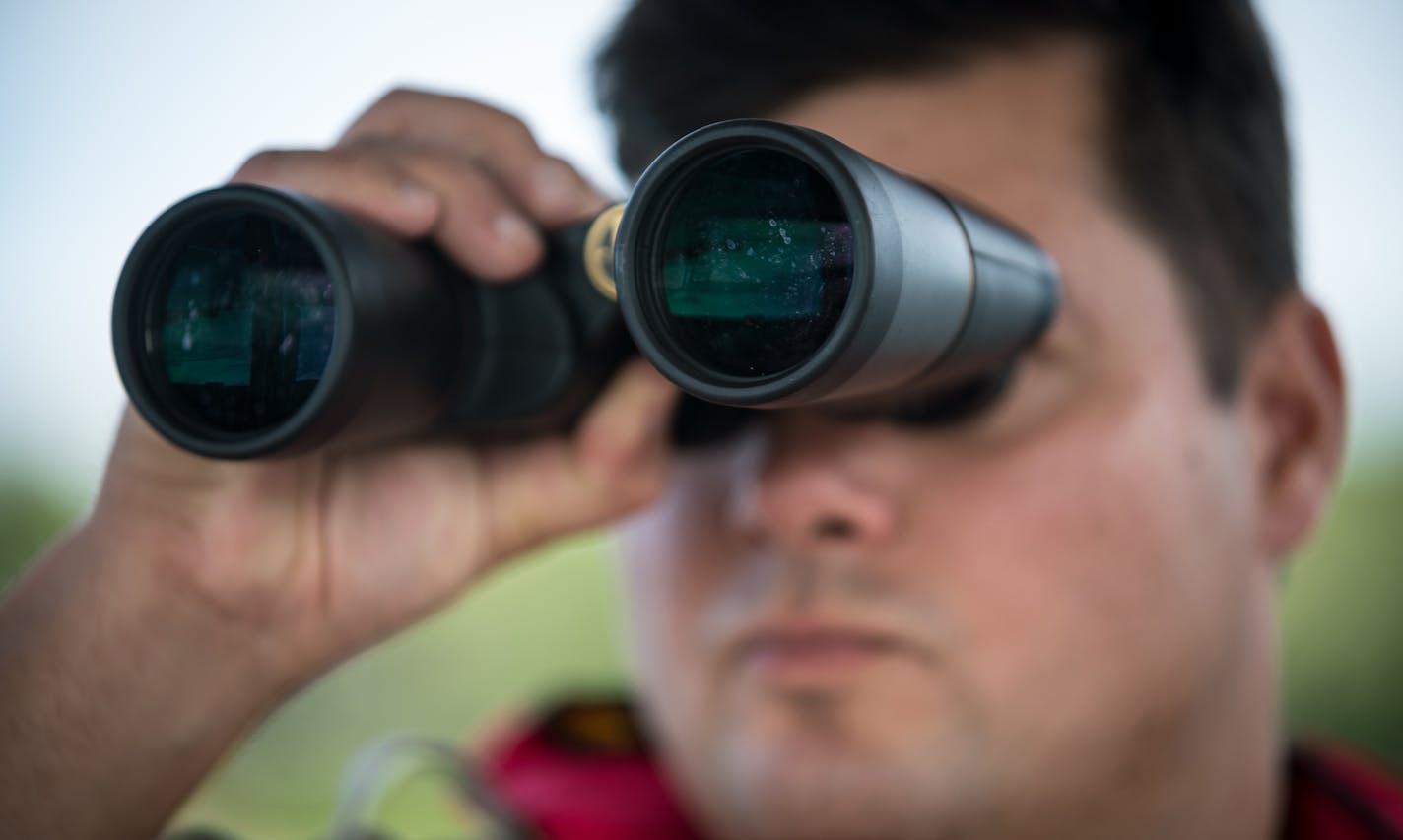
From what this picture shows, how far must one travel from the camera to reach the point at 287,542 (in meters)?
0.79

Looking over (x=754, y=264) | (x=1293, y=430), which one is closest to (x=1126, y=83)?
(x=1293, y=430)

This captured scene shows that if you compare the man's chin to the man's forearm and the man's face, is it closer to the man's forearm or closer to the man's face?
the man's face

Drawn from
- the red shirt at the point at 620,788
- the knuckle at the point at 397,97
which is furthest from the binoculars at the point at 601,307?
the red shirt at the point at 620,788

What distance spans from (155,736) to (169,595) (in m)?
0.09

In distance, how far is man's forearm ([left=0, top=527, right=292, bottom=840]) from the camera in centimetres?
69

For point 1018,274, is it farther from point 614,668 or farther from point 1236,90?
point 614,668

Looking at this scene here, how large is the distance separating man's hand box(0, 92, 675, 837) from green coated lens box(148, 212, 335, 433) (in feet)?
0.24

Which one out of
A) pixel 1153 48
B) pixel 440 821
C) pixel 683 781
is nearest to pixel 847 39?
pixel 1153 48

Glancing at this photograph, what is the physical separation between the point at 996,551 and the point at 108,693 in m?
0.58

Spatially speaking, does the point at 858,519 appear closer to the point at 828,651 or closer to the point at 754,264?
the point at 828,651

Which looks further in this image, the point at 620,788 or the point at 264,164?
→ the point at 620,788

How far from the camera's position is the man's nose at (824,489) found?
2.63 ft

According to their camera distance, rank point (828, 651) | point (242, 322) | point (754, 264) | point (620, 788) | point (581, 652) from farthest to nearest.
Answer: point (581, 652) < point (620, 788) < point (828, 651) < point (242, 322) < point (754, 264)

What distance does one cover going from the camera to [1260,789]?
1.07 meters
